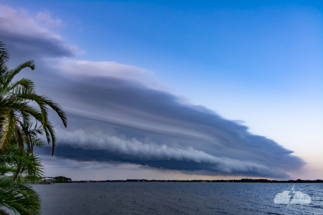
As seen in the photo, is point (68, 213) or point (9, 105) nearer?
point (9, 105)

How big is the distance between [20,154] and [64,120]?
2.80 meters

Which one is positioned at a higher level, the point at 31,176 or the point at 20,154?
the point at 20,154

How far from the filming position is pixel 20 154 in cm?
1125

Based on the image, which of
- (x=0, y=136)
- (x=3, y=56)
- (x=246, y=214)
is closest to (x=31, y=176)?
(x=0, y=136)

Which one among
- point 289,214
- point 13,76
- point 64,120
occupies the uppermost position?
point 13,76

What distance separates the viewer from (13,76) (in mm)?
13234

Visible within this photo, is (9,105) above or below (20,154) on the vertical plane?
above

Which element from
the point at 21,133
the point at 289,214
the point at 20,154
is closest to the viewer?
the point at 20,154

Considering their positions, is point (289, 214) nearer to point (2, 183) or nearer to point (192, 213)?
point (192, 213)

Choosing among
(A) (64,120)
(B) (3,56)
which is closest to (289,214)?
(A) (64,120)

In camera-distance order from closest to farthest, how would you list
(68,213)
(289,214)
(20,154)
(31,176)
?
1. (20,154)
2. (31,176)
3. (68,213)
4. (289,214)

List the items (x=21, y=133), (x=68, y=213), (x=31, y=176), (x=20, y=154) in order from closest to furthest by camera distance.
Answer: (x=20, y=154)
(x=31, y=176)
(x=21, y=133)
(x=68, y=213)

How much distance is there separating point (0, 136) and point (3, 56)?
15.9 feet

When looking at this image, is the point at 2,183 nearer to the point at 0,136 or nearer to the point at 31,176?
the point at 31,176
